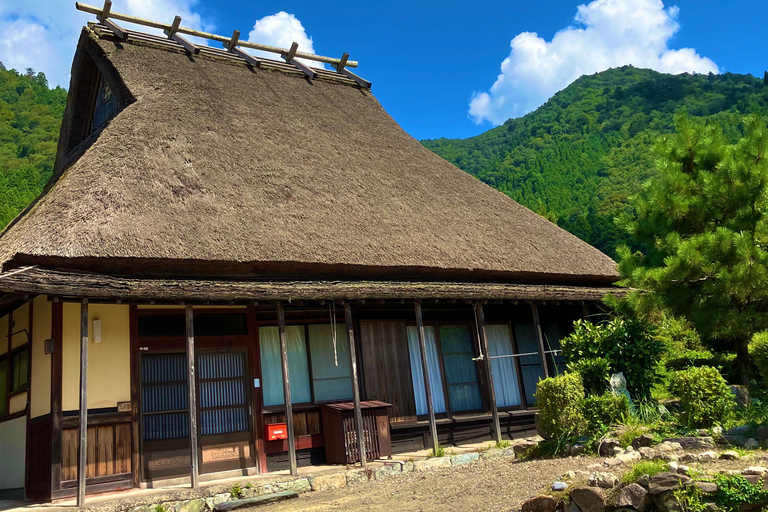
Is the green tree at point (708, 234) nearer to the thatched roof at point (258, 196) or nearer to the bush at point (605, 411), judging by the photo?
the bush at point (605, 411)

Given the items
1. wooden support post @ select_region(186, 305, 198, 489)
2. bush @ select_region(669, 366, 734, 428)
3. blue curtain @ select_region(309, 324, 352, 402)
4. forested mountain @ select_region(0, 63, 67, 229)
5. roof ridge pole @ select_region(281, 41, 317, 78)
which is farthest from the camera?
forested mountain @ select_region(0, 63, 67, 229)

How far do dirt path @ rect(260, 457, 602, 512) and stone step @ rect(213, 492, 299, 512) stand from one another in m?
0.12

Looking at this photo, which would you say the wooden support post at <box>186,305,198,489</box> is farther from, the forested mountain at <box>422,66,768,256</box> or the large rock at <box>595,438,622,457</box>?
the forested mountain at <box>422,66,768,256</box>

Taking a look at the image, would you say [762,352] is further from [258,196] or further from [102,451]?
[102,451]

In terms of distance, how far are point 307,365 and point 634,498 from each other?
22.4ft

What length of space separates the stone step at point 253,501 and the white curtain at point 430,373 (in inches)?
164

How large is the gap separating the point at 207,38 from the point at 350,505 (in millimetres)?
13204

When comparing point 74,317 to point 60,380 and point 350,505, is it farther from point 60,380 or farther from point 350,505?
point 350,505

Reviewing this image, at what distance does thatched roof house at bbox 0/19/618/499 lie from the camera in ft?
29.9

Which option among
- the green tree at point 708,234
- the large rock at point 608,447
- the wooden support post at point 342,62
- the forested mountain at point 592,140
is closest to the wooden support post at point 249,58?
the wooden support post at point 342,62

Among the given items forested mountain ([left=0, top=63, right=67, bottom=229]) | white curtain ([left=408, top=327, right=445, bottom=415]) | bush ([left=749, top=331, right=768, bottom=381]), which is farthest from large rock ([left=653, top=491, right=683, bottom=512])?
forested mountain ([left=0, top=63, right=67, bottom=229])

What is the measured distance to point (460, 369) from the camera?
13.1 m

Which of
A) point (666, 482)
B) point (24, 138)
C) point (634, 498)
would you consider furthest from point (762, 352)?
point (24, 138)

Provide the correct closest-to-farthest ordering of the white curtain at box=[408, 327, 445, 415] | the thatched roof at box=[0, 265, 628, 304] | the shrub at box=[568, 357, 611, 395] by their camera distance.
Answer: the thatched roof at box=[0, 265, 628, 304]
the shrub at box=[568, 357, 611, 395]
the white curtain at box=[408, 327, 445, 415]
